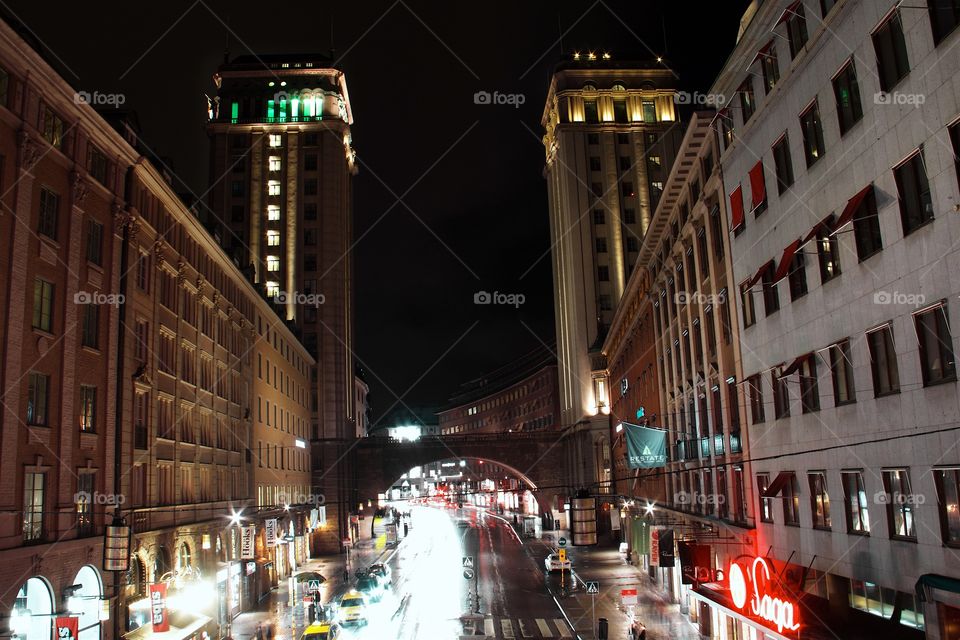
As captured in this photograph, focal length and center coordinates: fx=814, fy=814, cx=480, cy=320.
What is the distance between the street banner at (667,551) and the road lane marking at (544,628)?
21.3ft

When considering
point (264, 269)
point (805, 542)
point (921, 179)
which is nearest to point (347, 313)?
point (264, 269)

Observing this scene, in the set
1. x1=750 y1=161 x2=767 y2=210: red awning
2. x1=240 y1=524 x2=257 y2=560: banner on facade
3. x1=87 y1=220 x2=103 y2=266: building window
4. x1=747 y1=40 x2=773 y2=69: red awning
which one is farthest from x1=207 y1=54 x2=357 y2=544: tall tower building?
x1=747 y1=40 x2=773 y2=69: red awning

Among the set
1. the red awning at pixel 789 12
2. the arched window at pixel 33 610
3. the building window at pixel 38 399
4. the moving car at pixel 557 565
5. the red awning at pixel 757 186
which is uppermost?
the red awning at pixel 789 12

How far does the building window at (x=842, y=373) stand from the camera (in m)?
21.1

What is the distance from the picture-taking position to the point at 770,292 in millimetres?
26750

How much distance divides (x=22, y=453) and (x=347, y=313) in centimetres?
7057

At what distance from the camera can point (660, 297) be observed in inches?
1890

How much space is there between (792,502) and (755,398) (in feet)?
15.1

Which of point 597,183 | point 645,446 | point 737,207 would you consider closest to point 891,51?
point 737,207

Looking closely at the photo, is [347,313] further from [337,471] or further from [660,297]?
[660,297]

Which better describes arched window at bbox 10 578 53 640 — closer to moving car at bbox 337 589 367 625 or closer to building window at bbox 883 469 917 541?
moving car at bbox 337 589 367 625
